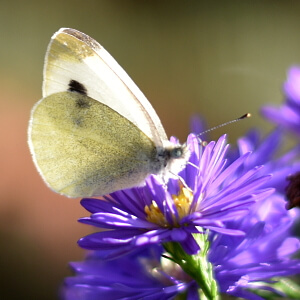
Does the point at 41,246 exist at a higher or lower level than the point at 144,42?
lower

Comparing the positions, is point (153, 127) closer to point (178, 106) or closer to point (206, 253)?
point (206, 253)

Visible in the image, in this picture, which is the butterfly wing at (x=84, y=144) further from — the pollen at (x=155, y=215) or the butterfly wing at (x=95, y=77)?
the pollen at (x=155, y=215)

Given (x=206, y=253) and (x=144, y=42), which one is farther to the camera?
(x=144, y=42)

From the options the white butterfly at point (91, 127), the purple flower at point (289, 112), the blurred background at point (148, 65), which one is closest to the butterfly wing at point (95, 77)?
the white butterfly at point (91, 127)

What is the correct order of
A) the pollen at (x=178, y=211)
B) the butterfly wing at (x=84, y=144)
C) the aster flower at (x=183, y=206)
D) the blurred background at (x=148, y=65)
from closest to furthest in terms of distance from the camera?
the aster flower at (x=183, y=206) → the pollen at (x=178, y=211) → the butterfly wing at (x=84, y=144) → the blurred background at (x=148, y=65)

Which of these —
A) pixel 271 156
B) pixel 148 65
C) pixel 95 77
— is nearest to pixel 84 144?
pixel 95 77

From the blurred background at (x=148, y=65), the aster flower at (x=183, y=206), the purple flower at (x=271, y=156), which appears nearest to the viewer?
the aster flower at (x=183, y=206)

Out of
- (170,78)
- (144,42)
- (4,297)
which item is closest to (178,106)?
(170,78)
